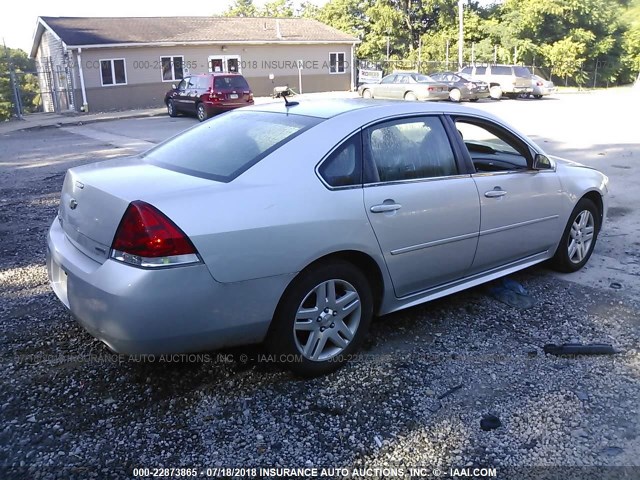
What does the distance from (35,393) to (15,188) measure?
666 cm

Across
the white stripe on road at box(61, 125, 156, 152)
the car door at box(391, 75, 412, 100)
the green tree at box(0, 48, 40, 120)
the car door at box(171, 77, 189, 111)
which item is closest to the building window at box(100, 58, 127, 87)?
the green tree at box(0, 48, 40, 120)

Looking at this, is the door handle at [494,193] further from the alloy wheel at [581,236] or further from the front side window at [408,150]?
the alloy wheel at [581,236]

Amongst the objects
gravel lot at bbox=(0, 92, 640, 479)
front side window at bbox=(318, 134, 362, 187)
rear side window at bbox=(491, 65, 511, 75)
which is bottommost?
gravel lot at bbox=(0, 92, 640, 479)

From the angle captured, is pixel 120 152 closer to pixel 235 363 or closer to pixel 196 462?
pixel 235 363

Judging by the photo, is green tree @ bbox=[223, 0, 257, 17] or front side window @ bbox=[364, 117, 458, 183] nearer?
front side window @ bbox=[364, 117, 458, 183]

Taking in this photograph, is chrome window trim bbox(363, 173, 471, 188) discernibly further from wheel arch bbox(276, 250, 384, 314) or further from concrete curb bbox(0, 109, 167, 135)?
concrete curb bbox(0, 109, 167, 135)

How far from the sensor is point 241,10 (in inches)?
2972

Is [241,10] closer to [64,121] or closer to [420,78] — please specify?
[420,78]

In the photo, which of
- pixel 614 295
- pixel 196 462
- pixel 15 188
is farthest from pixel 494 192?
pixel 15 188

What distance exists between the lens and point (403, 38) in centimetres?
4894

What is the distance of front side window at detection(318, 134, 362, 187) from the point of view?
10.8 feet

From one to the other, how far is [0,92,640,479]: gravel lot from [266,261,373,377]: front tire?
0.16 meters

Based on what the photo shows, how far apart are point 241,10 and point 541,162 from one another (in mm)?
77951

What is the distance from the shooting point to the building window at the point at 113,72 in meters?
26.9
